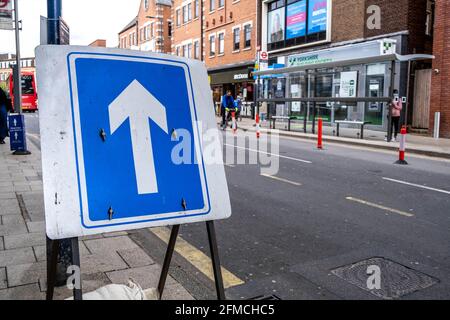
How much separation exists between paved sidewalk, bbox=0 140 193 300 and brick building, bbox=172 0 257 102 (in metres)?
29.3

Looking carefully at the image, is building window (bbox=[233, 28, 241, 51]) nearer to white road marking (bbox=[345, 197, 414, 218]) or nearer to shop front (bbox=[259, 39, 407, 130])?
shop front (bbox=[259, 39, 407, 130])

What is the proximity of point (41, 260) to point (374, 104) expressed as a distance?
54.9ft

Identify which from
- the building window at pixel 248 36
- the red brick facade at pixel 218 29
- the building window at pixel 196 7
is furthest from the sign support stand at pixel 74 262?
the building window at pixel 196 7

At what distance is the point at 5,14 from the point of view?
1309 cm

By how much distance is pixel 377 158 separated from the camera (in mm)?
12586

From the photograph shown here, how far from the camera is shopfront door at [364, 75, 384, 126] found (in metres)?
18.5

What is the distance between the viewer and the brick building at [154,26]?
5447cm

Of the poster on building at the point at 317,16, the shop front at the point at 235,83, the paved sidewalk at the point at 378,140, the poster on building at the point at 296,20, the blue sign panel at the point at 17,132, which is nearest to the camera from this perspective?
the blue sign panel at the point at 17,132

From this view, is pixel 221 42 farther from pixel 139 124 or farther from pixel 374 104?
pixel 139 124

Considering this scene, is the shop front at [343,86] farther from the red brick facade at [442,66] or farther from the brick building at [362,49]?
the red brick facade at [442,66]

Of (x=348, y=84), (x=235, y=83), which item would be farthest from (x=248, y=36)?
(x=348, y=84)

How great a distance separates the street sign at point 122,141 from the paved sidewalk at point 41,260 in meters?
1.21

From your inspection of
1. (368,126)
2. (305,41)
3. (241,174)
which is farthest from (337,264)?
(305,41)
